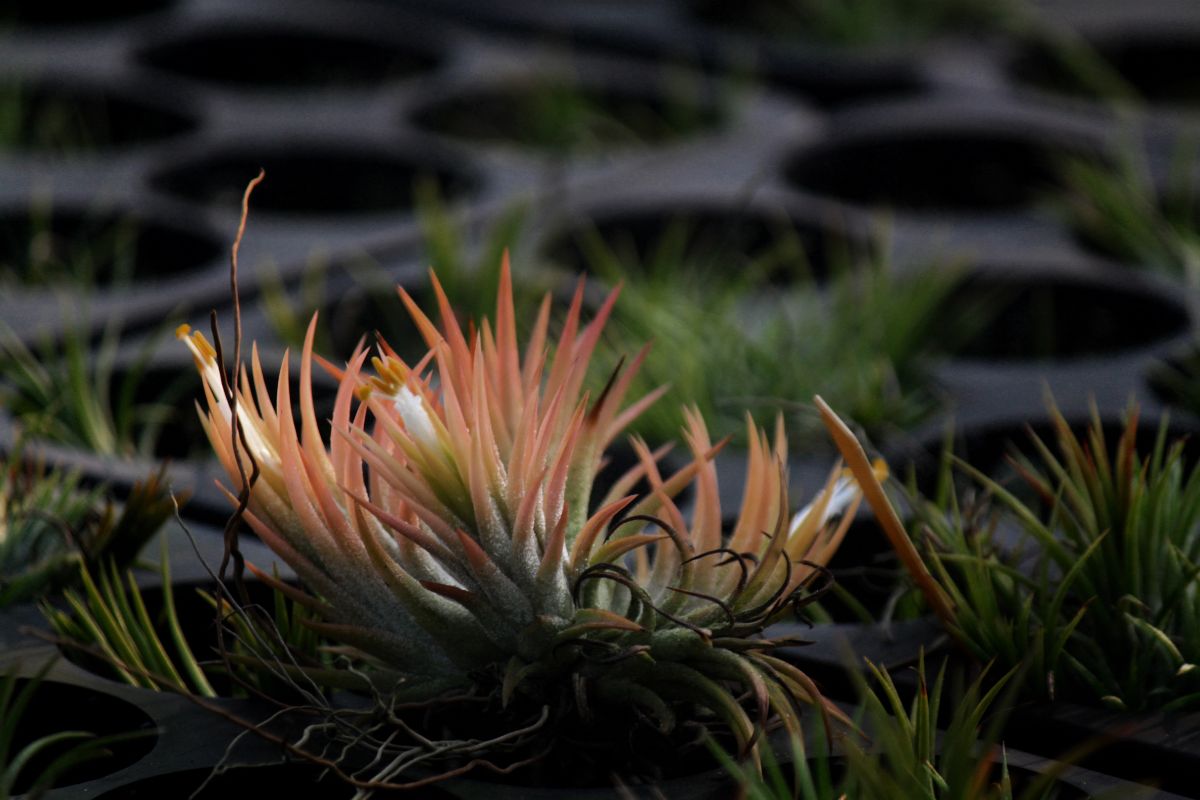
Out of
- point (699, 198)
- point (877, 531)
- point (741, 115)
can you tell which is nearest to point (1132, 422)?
point (877, 531)

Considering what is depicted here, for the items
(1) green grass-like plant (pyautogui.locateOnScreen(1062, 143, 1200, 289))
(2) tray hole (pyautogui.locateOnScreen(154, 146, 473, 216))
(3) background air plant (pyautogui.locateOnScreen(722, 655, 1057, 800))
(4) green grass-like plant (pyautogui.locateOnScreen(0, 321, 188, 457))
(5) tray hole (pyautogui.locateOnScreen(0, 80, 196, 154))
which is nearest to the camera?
(3) background air plant (pyautogui.locateOnScreen(722, 655, 1057, 800))

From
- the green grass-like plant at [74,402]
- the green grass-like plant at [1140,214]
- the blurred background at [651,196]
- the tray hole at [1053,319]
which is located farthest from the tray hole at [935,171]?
the green grass-like plant at [74,402]

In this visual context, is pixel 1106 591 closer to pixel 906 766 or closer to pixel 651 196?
pixel 906 766

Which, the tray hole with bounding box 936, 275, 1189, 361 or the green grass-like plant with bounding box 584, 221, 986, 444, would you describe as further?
the tray hole with bounding box 936, 275, 1189, 361

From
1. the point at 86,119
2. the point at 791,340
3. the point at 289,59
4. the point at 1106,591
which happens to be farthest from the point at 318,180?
the point at 1106,591

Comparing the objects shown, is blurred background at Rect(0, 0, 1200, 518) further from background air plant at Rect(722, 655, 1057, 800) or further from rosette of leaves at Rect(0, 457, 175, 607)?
background air plant at Rect(722, 655, 1057, 800)

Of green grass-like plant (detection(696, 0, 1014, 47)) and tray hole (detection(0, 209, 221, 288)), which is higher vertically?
green grass-like plant (detection(696, 0, 1014, 47))

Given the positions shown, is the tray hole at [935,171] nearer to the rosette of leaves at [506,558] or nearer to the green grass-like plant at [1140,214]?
the green grass-like plant at [1140,214]

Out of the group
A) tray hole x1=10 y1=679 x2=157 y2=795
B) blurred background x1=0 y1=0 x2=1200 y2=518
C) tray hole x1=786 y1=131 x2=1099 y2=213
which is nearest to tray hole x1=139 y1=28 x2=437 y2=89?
blurred background x1=0 y1=0 x2=1200 y2=518
